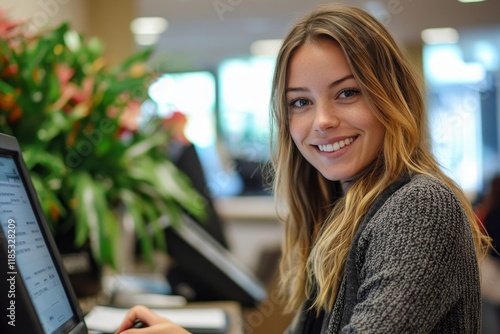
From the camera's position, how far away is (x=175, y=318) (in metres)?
1.49

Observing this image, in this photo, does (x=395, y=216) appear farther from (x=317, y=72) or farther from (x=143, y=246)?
(x=143, y=246)

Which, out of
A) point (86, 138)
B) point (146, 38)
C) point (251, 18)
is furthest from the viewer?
point (146, 38)

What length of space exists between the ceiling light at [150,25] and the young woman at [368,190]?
5683 mm

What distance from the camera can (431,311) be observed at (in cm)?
83

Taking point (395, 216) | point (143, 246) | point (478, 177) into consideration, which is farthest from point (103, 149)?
point (478, 177)

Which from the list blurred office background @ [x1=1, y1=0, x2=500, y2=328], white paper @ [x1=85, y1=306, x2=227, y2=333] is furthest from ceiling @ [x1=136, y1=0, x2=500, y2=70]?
white paper @ [x1=85, y1=306, x2=227, y2=333]

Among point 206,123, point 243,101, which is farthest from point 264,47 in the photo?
point 206,123

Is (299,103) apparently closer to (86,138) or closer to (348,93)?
(348,93)

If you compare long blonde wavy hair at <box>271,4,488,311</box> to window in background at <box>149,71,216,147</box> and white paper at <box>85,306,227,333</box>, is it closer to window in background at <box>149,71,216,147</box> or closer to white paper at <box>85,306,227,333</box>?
white paper at <box>85,306,227,333</box>

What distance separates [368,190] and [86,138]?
3.05ft

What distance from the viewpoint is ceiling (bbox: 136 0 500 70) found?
19.6 ft

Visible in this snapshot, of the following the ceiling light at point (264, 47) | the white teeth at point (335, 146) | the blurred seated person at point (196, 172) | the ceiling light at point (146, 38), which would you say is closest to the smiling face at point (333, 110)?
the white teeth at point (335, 146)

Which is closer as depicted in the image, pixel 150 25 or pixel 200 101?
pixel 150 25

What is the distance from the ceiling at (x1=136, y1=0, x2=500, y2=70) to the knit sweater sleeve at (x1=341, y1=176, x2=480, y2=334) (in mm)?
4491
